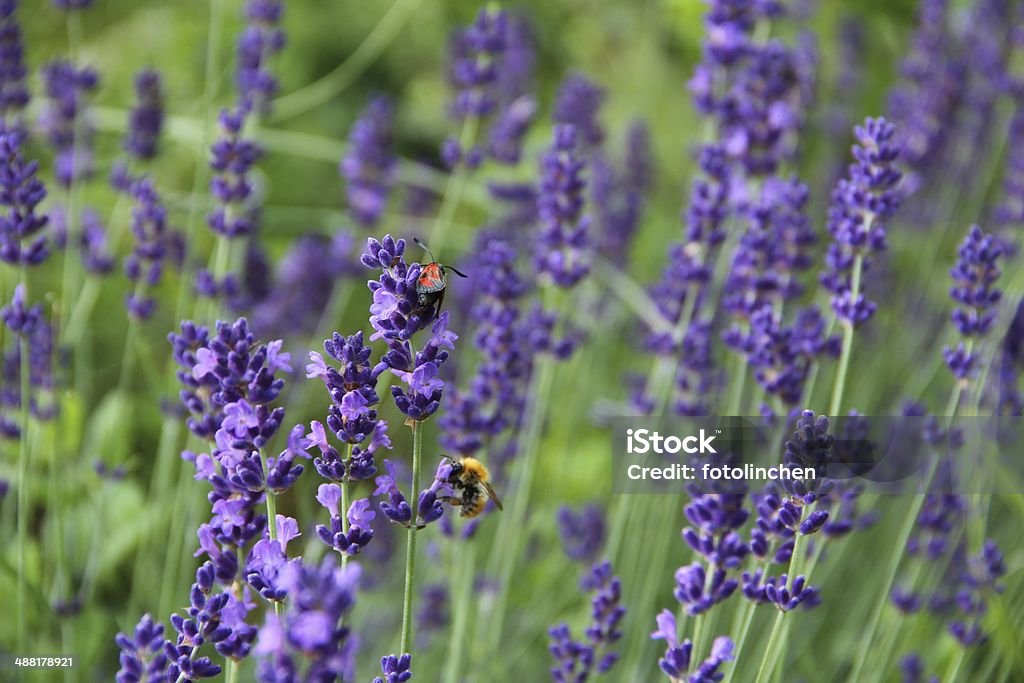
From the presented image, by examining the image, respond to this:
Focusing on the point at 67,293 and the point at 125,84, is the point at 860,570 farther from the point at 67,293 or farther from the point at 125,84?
the point at 125,84

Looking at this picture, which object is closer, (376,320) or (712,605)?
(376,320)

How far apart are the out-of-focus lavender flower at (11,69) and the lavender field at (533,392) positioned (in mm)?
10

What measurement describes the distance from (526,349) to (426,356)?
1.36m

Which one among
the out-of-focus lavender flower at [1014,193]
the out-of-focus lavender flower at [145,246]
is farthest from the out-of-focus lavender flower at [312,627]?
the out-of-focus lavender flower at [1014,193]

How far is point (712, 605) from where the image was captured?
1419 millimetres

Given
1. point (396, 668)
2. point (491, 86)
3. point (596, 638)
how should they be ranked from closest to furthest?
1. point (396, 668)
2. point (596, 638)
3. point (491, 86)

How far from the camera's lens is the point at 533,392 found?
2.36 metres

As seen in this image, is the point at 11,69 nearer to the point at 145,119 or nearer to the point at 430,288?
the point at 145,119

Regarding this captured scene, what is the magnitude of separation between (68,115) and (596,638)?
1.84m

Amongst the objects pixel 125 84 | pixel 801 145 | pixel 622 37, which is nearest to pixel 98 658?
pixel 801 145

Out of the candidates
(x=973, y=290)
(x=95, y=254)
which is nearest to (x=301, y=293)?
(x=95, y=254)

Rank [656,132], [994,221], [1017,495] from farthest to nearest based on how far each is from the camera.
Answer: [656,132] < [994,221] < [1017,495]

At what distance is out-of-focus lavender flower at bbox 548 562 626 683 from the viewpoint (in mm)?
1509

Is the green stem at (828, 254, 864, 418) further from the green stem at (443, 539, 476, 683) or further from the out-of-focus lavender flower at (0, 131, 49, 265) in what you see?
the out-of-focus lavender flower at (0, 131, 49, 265)
